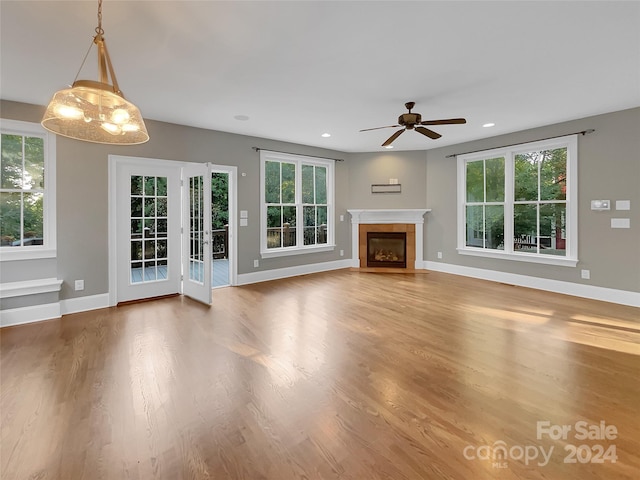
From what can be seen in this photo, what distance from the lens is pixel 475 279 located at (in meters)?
5.99

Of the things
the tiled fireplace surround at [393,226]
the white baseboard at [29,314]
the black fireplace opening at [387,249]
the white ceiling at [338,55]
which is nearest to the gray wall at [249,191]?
the white baseboard at [29,314]

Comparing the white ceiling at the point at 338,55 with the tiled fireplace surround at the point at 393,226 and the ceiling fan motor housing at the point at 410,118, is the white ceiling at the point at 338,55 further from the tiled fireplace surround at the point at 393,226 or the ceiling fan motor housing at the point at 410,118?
the tiled fireplace surround at the point at 393,226

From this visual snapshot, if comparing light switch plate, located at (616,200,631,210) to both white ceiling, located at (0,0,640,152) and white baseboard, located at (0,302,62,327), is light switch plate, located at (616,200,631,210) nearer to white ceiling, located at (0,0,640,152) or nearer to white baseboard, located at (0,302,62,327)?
white ceiling, located at (0,0,640,152)

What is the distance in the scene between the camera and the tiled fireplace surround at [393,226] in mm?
6938

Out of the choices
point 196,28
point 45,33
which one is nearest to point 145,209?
point 45,33

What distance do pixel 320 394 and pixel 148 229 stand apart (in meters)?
3.81

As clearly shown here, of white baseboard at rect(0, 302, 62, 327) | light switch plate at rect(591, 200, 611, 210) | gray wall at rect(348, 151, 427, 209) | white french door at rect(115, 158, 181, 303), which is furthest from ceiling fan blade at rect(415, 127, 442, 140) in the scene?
white baseboard at rect(0, 302, 62, 327)

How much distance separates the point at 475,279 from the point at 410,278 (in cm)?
124

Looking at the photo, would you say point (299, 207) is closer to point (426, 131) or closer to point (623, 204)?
point (426, 131)

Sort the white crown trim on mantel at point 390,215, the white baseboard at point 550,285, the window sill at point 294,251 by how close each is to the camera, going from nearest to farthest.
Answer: the white baseboard at point 550,285 → the window sill at point 294,251 → the white crown trim on mantel at point 390,215

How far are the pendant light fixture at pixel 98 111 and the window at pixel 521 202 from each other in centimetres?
583

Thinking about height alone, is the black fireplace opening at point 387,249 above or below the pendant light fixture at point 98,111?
below

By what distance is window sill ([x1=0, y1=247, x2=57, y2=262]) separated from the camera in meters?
3.65

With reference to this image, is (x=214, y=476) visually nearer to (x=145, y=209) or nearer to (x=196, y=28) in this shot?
(x=196, y=28)
